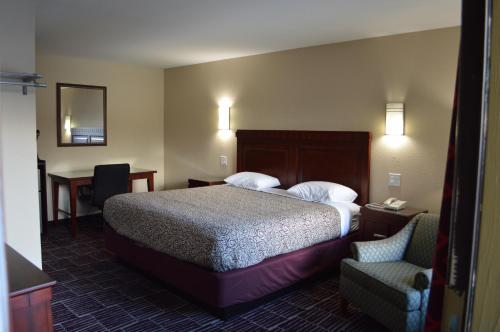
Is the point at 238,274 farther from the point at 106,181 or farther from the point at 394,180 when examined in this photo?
the point at 106,181

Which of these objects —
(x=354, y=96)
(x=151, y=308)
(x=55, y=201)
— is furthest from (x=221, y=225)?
(x=55, y=201)

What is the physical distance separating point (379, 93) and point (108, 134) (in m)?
3.89

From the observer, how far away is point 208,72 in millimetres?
5621

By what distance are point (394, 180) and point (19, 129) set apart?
313cm

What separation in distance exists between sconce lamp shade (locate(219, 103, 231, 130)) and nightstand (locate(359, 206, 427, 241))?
95.0 inches

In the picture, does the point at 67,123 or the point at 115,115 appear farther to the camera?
the point at 115,115

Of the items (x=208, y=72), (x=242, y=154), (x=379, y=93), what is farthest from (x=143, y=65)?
(x=379, y=93)

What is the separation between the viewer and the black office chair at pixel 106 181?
486 centimetres

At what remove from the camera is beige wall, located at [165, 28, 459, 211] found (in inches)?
138

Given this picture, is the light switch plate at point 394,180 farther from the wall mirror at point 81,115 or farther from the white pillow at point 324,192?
the wall mirror at point 81,115

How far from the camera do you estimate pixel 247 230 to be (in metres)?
2.89

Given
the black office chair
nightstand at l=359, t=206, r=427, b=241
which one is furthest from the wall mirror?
nightstand at l=359, t=206, r=427, b=241

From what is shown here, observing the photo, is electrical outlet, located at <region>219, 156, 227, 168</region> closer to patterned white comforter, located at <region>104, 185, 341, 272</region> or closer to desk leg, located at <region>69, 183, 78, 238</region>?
patterned white comforter, located at <region>104, 185, 341, 272</region>

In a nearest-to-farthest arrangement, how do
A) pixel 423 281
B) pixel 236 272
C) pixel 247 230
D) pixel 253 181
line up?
pixel 423 281 → pixel 236 272 → pixel 247 230 → pixel 253 181
